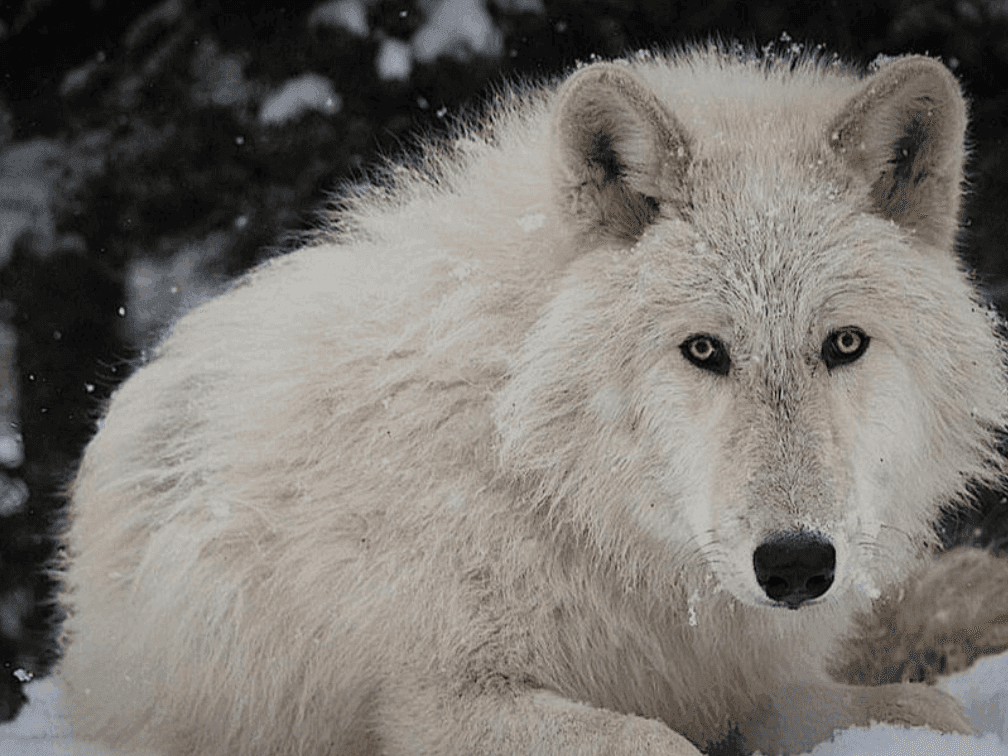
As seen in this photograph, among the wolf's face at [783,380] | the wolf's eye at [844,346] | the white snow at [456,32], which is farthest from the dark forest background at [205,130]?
the wolf's eye at [844,346]

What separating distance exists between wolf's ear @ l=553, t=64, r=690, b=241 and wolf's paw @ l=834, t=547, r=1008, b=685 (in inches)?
70.0

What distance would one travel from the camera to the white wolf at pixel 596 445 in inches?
101

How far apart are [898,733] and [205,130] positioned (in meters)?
Answer: 3.45

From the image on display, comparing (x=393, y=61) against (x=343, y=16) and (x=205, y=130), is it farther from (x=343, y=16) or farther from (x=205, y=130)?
(x=205, y=130)

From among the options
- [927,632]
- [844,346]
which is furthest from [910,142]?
[927,632]

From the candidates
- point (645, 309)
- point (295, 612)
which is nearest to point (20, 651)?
point (295, 612)

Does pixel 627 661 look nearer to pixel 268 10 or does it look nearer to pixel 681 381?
pixel 681 381

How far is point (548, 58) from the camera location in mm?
4621

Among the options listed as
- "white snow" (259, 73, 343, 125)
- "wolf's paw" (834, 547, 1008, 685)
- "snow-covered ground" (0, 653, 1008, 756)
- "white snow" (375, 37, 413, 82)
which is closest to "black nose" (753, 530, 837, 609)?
"snow-covered ground" (0, 653, 1008, 756)

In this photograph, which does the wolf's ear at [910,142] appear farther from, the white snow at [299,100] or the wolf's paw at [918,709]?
the white snow at [299,100]

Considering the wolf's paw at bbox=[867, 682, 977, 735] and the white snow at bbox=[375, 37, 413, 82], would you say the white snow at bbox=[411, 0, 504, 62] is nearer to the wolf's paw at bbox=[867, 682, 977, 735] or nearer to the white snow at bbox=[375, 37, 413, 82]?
the white snow at bbox=[375, 37, 413, 82]

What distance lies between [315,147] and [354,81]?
0.34 m

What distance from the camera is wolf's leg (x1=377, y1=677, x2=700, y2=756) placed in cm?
258

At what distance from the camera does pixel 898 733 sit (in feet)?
9.55
